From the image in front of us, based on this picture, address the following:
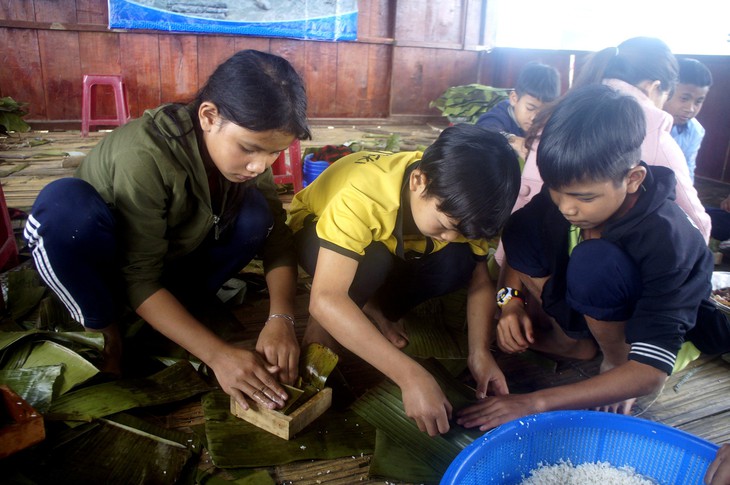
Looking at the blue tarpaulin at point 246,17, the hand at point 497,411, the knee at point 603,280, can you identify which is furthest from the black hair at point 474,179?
the blue tarpaulin at point 246,17

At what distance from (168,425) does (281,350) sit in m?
0.31

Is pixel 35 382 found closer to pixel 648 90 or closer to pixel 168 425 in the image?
pixel 168 425

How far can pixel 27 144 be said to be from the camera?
15.4ft

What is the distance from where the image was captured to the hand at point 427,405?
1164 millimetres

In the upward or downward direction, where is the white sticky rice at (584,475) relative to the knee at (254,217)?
downward

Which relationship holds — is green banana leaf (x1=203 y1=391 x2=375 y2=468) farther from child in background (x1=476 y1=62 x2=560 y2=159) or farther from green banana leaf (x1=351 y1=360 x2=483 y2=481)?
child in background (x1=476 y1=62 x2=560 y2=159)

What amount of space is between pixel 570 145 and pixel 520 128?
6.54 ft

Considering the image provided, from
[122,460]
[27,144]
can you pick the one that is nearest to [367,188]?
[122,460]

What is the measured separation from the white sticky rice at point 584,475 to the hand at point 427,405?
199mm

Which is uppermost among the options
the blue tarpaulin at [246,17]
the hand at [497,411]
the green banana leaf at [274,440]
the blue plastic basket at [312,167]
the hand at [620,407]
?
the blue tarpaulin at [246,17]

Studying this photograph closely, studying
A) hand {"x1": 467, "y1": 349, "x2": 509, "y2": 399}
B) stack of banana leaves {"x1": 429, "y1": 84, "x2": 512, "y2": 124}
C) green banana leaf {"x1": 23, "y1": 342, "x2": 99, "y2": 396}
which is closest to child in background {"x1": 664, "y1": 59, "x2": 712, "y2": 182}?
hand {"x1": 467, "y1": 349, "x2": 509, "y2": 399}

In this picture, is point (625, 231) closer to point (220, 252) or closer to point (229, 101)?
point (229, 101)

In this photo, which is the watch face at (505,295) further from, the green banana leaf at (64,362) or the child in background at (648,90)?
the green banana leaf at (64,362)

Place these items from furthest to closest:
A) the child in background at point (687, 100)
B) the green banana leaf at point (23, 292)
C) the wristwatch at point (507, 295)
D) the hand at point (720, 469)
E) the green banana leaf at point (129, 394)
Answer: the child in background at point (687, 100), the green banana leaf at point (23, 292), the wristwatch at point (507, 295), the green banana leaf at point (129, 394), the hand at point (720, 469)
